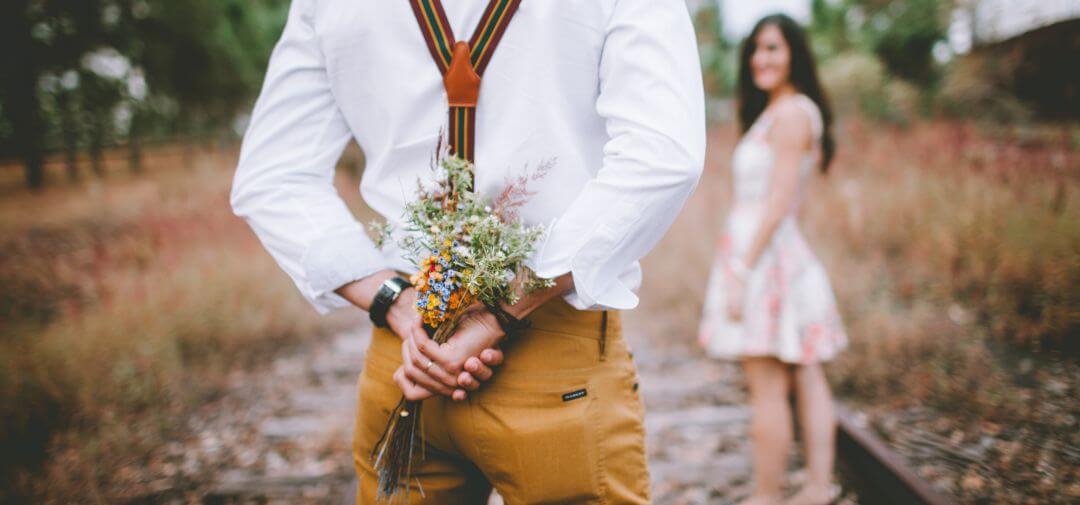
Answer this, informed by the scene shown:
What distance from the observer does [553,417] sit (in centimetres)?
120

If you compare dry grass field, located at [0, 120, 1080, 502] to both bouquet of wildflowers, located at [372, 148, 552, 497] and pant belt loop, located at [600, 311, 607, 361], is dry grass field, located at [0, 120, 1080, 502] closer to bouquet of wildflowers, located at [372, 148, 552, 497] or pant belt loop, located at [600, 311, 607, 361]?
pant belt loop, located at [600, 311, 607, 361]

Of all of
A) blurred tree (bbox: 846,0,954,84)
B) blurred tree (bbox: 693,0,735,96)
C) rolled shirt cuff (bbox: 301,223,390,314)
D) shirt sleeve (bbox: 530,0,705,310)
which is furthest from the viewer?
blurred tree (bbox: 693,0,735,96)

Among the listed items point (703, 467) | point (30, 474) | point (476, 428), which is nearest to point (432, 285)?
point (476, 428)

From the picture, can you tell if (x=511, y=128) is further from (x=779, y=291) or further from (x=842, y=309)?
(x=842, y=309)

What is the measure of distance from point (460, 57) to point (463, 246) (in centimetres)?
39

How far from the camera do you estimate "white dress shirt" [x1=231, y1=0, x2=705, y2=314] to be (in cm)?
107

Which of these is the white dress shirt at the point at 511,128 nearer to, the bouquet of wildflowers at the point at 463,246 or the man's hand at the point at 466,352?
the bouquet of wildflowers at the point at 463,246

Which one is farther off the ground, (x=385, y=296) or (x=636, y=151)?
(x=636, y=151)

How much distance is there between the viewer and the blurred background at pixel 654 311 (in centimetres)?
323

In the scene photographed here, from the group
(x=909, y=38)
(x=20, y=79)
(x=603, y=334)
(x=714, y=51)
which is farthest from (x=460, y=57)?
(x=714, y=51)

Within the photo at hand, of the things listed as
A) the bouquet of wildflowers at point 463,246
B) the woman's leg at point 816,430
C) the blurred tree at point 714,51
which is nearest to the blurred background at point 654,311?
the woman's leg at point 816,430

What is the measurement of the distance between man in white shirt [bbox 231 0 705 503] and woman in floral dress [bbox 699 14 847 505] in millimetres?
1652

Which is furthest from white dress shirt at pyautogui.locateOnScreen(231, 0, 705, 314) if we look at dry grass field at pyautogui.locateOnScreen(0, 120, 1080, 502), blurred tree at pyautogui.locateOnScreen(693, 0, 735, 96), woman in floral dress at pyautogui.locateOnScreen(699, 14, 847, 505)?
blurred tree at pyautogui.locateOnScreen(693, 0, 735, 96)

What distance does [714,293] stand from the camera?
2951 millimetres
